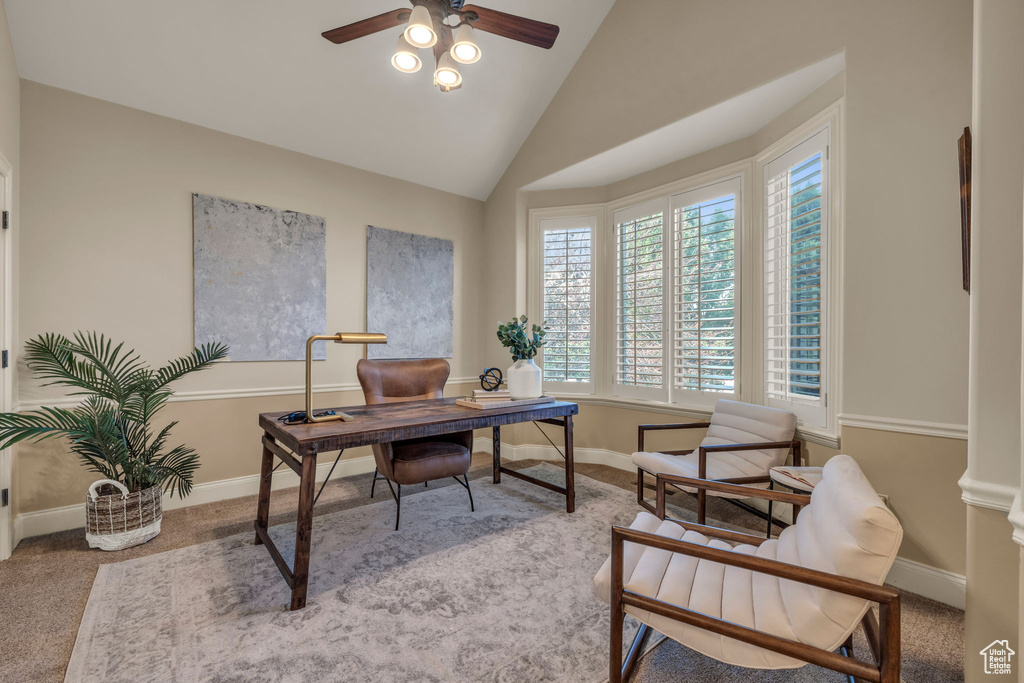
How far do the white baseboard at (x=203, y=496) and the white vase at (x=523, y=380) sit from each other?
1735 millimetres

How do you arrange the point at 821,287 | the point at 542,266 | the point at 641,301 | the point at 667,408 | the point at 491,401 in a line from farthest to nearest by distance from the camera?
1. the point at 542,266
2. the point at 641,301
3. the point at 667,408
4. the point at 491,401
5. the point at 821,287

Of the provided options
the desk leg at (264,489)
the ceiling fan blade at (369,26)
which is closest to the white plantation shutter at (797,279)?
the ceiling fan blade at (369,26)

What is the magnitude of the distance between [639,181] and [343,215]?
2689 mm

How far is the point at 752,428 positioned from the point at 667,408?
0.90 m

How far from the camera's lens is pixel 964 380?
1945 millimetres

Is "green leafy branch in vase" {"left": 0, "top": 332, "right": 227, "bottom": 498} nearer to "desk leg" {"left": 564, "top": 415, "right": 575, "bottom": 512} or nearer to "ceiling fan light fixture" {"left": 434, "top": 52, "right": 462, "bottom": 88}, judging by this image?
"ceiling fan light fixture" {"left": 434, "top": 52, "right": 462, "bottom": 88}

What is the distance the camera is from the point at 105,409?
2502 millimetres

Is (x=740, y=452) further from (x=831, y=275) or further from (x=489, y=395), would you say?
(x=489, y=395)

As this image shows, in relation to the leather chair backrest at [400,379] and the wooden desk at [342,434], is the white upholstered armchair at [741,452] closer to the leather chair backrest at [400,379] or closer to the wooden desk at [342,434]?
the wooden desk at [342,434]

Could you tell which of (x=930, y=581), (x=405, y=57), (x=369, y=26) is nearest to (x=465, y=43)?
(x=405, y=57)

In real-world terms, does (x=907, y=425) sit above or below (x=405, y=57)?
below

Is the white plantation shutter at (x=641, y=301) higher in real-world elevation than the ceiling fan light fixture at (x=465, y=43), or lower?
lower

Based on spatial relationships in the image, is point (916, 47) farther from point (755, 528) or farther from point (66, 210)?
point (66, 210)

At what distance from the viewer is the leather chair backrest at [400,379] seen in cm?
329
